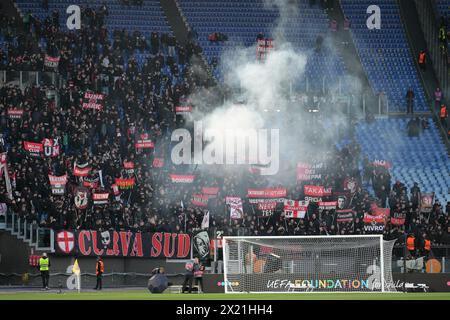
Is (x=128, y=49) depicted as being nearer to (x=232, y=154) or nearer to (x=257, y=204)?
(x=232, y=154)

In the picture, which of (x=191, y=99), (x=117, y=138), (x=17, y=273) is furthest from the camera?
(x=191, y=99)

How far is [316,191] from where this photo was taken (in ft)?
148

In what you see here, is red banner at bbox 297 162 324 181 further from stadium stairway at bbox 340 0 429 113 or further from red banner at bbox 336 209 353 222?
stadium stairway at bbox 340 0 429 113

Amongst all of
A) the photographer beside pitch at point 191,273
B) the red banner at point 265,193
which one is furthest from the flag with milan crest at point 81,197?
the photographer beside pitch at point 191,273

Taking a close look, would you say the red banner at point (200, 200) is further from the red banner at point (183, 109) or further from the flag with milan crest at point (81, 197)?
the red banner at point (183, 109)

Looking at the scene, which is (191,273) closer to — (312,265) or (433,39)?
(312,265)

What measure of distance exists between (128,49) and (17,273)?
13401mm

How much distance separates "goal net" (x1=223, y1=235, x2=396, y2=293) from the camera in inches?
1427

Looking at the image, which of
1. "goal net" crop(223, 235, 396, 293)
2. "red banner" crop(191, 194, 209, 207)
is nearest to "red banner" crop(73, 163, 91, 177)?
"red banner" crop(191, 194, 209, 207)

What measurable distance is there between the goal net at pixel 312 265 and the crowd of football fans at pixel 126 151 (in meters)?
5.53

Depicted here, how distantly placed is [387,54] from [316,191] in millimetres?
13729

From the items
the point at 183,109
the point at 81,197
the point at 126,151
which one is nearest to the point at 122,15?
the point at 183,109

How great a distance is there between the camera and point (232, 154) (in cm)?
4838
